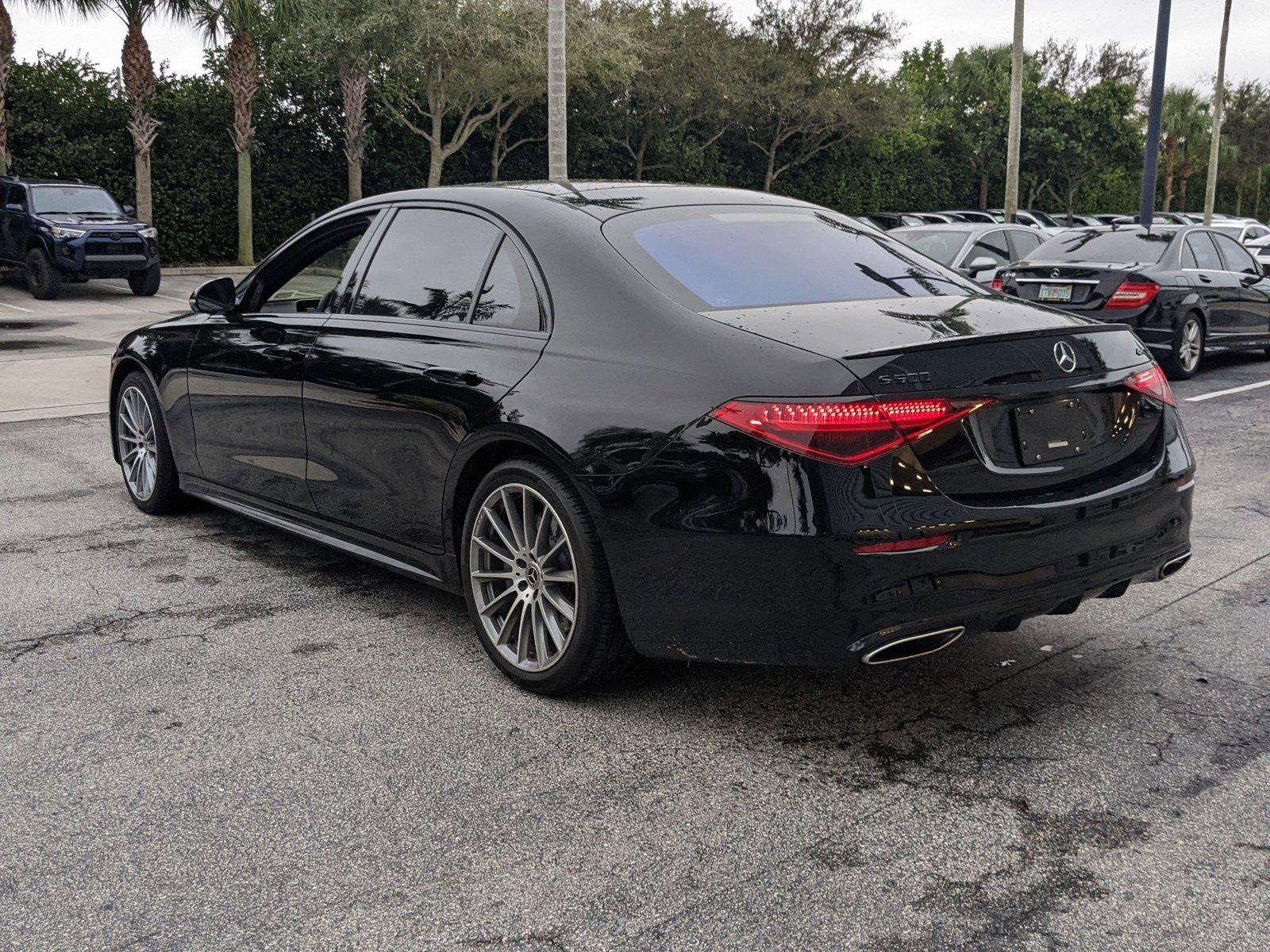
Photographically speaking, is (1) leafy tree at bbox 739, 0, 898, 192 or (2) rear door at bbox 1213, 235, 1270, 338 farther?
(1) leafy tree at bbox 739, 0, 898, 192

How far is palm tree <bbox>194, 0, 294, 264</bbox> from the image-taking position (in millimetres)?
24750

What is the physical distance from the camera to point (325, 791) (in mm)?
3365

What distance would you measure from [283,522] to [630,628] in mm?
2130

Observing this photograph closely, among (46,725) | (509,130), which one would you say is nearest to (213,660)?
(46,725)

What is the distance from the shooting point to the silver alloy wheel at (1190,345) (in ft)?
41.0

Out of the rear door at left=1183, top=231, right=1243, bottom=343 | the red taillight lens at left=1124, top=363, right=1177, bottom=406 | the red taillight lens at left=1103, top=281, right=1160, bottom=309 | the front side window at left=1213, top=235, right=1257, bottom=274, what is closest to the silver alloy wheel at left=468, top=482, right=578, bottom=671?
the red taillight lens at left=1124, top=363, right=1177, bottom=406

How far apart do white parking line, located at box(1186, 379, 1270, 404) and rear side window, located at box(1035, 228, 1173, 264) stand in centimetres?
148

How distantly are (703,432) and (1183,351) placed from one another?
411 inches

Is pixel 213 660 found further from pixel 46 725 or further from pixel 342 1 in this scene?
pixel 342 1

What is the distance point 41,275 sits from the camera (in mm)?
21016

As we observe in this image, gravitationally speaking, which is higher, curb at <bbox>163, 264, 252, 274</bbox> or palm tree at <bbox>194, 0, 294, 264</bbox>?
palm tree at <bbox>194, 0, 294, 264</bbox>

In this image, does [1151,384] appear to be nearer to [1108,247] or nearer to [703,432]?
[703,432]

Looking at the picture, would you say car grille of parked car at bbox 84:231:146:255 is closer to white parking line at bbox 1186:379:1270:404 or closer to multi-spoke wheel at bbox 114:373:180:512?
multi-spoke wheel at bbox 114:373:180:512

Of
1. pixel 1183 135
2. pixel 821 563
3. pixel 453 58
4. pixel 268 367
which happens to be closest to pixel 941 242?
pixel 268 367
